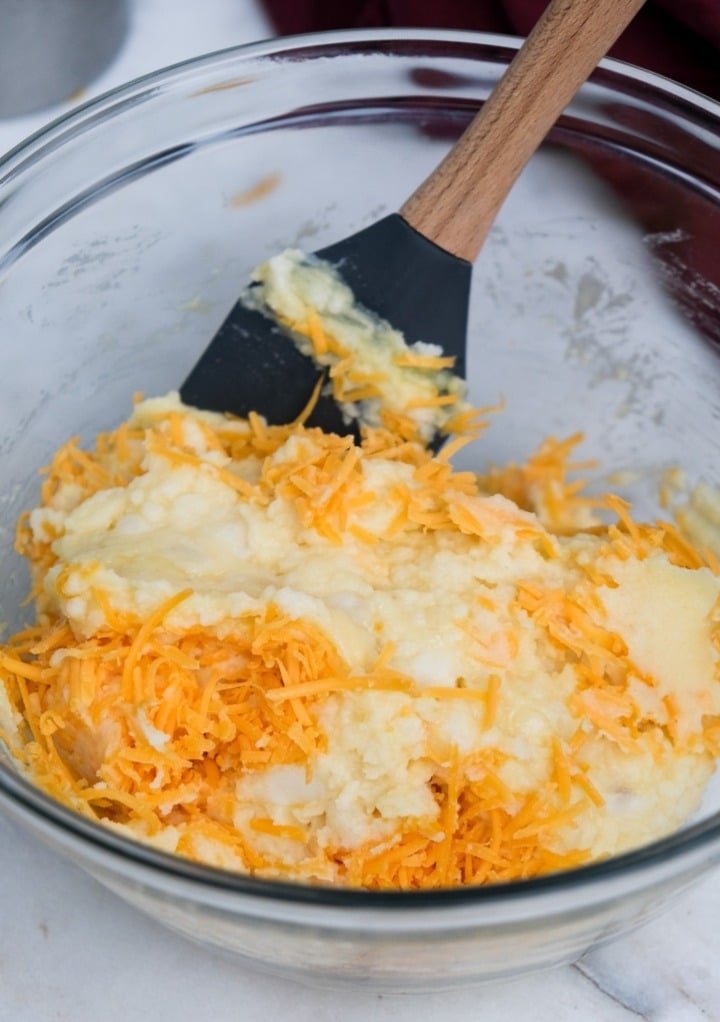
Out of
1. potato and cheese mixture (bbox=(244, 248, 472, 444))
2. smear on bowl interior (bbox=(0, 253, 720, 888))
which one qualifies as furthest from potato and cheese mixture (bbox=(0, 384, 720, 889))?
potato and cheese mixture (bbox=(244, 248, 472, 444))

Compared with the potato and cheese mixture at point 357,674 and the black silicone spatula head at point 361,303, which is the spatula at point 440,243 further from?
the potato and cheese mixture at point 357,674

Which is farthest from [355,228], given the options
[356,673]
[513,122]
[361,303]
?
[356,673]

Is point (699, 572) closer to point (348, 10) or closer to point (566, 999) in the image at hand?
point (566, 999)

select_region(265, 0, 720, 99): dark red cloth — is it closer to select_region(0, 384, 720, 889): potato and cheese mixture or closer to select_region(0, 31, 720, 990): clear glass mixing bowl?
select_region(0, 31, 720, 990): clear glass mixing bowl

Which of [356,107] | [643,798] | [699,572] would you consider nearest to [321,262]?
[356,107]

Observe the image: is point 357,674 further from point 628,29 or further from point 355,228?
point 628,29
